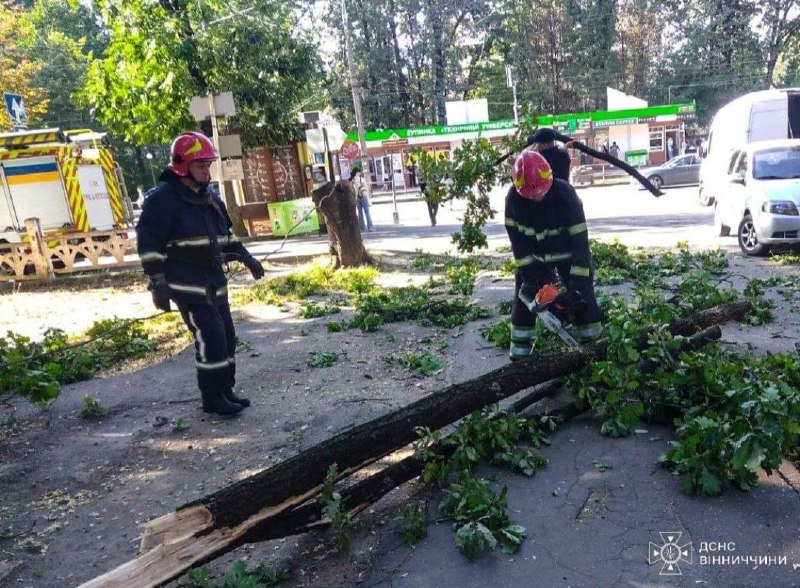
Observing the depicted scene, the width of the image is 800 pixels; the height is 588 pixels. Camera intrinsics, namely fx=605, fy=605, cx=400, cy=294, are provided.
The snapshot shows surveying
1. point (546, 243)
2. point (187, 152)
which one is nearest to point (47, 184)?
point (187, 152)

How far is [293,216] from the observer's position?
17703 mm

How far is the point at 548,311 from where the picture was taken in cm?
464

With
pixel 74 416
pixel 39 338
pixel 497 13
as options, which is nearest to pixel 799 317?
pixel 74 416

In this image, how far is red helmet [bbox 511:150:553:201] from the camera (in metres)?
4.45

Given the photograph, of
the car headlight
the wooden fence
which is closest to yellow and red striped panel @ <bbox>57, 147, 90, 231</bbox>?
the wooden fence

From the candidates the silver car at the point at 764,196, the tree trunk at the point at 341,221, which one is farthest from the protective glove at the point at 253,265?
the silver car at the point at 764,196

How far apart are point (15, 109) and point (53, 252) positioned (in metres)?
4.67

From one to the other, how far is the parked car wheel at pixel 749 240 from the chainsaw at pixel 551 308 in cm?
605

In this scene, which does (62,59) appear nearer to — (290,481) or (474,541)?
(290,481)

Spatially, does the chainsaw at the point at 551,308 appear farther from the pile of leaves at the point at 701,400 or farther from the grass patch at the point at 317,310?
the grass patch at the point at 317,310

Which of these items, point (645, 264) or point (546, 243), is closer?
point (546, 243)

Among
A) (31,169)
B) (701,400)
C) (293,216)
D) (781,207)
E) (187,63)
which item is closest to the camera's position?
(701,400)

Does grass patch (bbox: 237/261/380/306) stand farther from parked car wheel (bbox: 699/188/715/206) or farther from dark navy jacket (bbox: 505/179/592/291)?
parked car wheel (bbox: 699/188/715/206)

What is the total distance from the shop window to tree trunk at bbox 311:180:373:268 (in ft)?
100
